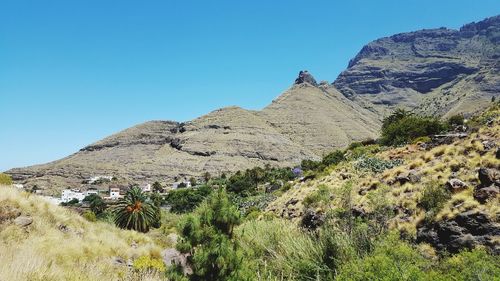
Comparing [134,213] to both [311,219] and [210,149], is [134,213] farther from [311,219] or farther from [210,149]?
[210,149]

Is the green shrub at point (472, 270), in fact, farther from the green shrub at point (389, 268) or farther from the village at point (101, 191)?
the village at point (101, 191)

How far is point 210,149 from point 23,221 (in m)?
142

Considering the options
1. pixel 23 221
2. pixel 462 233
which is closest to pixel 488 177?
pixel 462 233

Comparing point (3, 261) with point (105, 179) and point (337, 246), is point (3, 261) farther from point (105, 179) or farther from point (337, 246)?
point (105, 179)

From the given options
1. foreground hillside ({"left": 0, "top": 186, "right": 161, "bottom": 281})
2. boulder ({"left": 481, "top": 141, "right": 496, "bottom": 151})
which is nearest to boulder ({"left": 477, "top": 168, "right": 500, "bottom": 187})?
boulder ({"left": 481, "top": 141, "right": 496, "bottom": 151})

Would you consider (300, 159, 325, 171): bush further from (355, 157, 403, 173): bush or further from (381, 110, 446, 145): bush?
(355, 157, 403, 173): bush

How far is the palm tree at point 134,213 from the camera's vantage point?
39.5 meters

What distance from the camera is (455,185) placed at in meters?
18.9

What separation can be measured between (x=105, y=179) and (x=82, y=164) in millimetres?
34848

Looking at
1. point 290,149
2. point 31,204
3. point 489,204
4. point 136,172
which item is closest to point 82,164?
point 136,172

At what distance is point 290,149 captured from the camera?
158500 millimetres

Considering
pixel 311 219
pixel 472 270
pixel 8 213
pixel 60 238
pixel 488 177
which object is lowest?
pixel 311 219

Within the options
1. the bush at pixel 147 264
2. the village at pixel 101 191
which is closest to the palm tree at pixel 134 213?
the bush at pixel 147 264

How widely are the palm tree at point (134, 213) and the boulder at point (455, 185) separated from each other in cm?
2889
